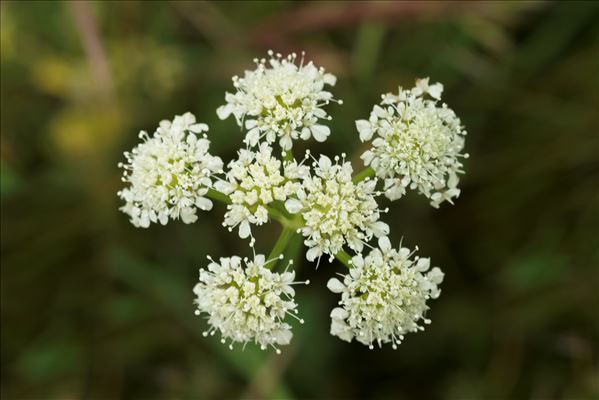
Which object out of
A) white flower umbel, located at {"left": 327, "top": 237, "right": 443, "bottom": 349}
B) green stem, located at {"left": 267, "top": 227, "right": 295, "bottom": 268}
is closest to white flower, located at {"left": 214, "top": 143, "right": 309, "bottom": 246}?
green stem, located at {"left": 267, "top": 227, "right": 295, "bottom": 268}

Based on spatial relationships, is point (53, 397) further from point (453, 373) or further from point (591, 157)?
point (591, 157)

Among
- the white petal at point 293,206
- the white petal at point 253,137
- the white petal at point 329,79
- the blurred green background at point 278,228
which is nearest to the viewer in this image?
the white petal at point 293,206

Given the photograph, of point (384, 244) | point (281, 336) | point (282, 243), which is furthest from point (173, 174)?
point (384, 244)

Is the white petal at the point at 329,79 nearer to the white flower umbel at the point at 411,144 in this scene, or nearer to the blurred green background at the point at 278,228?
the white flower umbel at the point at 411,144

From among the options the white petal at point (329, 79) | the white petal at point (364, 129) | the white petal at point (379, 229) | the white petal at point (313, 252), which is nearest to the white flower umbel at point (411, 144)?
the white petal at point (364, 129)

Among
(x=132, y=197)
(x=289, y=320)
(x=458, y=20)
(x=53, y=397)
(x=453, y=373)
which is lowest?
(x=53, y=397)

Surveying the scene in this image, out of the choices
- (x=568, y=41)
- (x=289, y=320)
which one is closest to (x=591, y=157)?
(x=568, y=41)

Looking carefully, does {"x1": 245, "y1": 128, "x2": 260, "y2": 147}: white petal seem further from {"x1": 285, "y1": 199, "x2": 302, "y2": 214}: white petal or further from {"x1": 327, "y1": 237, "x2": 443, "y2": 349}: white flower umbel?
{"x1": 327, "y1": 237, "x2": 443, "y2": 349}: white flower umbel
